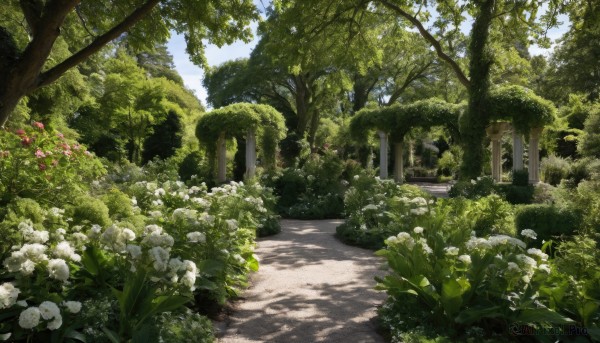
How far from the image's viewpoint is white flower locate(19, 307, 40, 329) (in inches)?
87.7

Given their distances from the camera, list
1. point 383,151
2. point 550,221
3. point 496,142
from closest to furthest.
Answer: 1. point 550,221
2. point 496,142
3. point 383,151

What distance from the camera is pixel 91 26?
5.70 metres

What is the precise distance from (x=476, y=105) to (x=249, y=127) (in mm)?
7671

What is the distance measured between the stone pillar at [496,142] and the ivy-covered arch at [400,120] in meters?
1.38

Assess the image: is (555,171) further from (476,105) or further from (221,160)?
(221,160)

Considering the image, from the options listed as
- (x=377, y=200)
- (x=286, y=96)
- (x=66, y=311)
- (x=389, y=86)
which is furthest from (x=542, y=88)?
(x=66, y=311)

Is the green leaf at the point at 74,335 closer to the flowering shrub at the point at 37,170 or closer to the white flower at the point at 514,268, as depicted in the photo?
the flowering shrub at the point at 37,170

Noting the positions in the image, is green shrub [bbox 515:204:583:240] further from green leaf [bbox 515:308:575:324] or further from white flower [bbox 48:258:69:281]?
white flower [bbox 48:258:69:281]

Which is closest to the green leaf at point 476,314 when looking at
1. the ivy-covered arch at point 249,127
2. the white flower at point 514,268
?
the white flower at point 514,268

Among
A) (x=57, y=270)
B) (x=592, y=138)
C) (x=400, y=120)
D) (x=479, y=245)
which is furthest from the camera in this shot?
(x=400, y=120)

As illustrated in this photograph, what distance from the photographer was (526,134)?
13391 millimetres

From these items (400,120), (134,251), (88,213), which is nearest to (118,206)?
(88,213)

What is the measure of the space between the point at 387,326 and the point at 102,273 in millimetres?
2181

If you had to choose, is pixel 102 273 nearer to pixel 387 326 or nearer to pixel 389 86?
pixel 387 326
